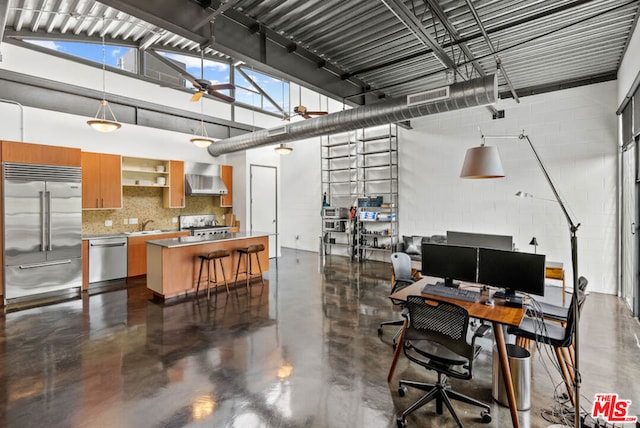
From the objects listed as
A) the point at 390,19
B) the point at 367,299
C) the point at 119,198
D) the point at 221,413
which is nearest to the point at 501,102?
the point at 390,19

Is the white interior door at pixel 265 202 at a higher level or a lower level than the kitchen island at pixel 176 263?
higher

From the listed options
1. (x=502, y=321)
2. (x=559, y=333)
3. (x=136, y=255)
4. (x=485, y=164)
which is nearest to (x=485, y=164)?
(x=485, y=164)

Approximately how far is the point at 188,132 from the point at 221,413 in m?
7.00

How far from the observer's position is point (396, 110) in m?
4.76

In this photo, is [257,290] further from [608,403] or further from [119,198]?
[608,403]

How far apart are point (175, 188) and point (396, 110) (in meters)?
5.36

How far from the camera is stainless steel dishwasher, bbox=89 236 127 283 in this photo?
19.1 feet

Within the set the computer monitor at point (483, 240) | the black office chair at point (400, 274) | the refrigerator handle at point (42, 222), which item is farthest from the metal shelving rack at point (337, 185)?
the refrigerator handle at point (42, 222)

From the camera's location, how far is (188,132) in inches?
308

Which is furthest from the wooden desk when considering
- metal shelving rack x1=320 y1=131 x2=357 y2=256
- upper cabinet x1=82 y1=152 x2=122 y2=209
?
upper cabinet x1=82 y1=152 x2=122 y2=209

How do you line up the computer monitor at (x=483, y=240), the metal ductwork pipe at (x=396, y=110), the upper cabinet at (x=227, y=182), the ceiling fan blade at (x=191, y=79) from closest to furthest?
the computer monitor at (x=483, y=240), the metal ductwork pipe at (x=396, y=110), the ceiling fan blade at (x=191, y=79), the upper cabinet at (x=227, y=182)

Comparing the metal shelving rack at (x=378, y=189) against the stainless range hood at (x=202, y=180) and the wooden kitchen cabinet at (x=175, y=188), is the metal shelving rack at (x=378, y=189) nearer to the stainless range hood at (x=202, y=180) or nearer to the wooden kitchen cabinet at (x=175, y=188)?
the stainless range hood at (x=202, y=180)

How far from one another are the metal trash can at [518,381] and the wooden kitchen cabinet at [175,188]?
22.8ft

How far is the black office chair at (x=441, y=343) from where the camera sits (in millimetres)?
2117
